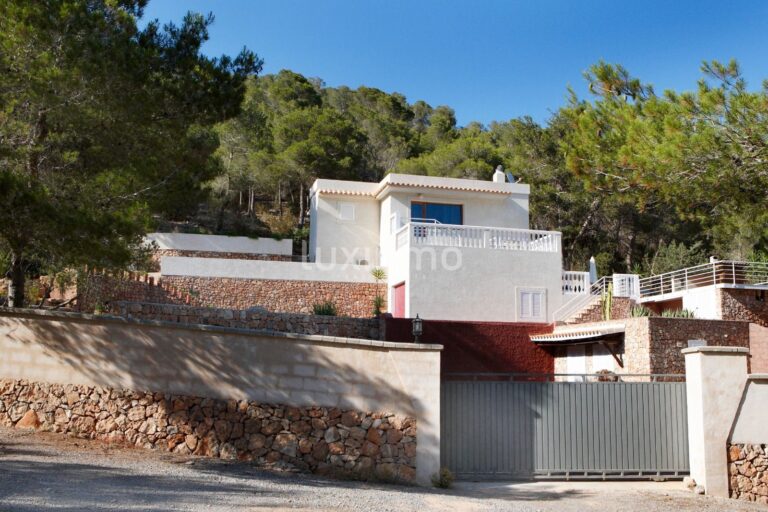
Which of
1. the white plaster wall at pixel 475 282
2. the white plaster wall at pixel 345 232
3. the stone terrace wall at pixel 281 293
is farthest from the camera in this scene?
the white plaster wall at pixel 345 232

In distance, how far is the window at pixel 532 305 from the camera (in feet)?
71.0

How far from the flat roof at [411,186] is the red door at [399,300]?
464 cm

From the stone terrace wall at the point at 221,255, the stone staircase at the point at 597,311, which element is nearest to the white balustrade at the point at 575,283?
the stone staircase at the point at 597,311

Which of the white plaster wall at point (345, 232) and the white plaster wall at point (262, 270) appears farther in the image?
the white plaster wall at point (345, 232)

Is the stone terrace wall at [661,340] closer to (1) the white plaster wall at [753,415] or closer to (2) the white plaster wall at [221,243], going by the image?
(1) the white plaster wall at [753,415]

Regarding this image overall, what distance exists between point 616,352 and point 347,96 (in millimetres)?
46348

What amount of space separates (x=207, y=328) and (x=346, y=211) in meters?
16.1

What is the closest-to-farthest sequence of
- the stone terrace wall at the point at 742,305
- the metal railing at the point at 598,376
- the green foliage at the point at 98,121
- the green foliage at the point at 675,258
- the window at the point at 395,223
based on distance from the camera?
the green foliage at the point at 98,121 < the metal railing at the point at 598,376 < the stone terrace wall at the point at 742,305 < the window at the point at 395,223 < the green foliage at the point at 675,258

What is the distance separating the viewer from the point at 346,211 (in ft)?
88.6

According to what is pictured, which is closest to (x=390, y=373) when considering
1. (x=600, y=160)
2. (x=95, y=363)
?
(x=95, y=363)

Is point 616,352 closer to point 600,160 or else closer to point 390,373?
point 600,160

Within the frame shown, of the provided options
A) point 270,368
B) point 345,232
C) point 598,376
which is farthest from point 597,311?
point 270,368

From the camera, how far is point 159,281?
21.9 m

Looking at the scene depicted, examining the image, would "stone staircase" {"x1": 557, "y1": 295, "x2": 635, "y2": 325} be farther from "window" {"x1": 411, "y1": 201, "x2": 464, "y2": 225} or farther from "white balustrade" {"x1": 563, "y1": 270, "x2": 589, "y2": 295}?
"window" {"x1": 411, "y1": 201, "x2": 464, "y2": 225}
